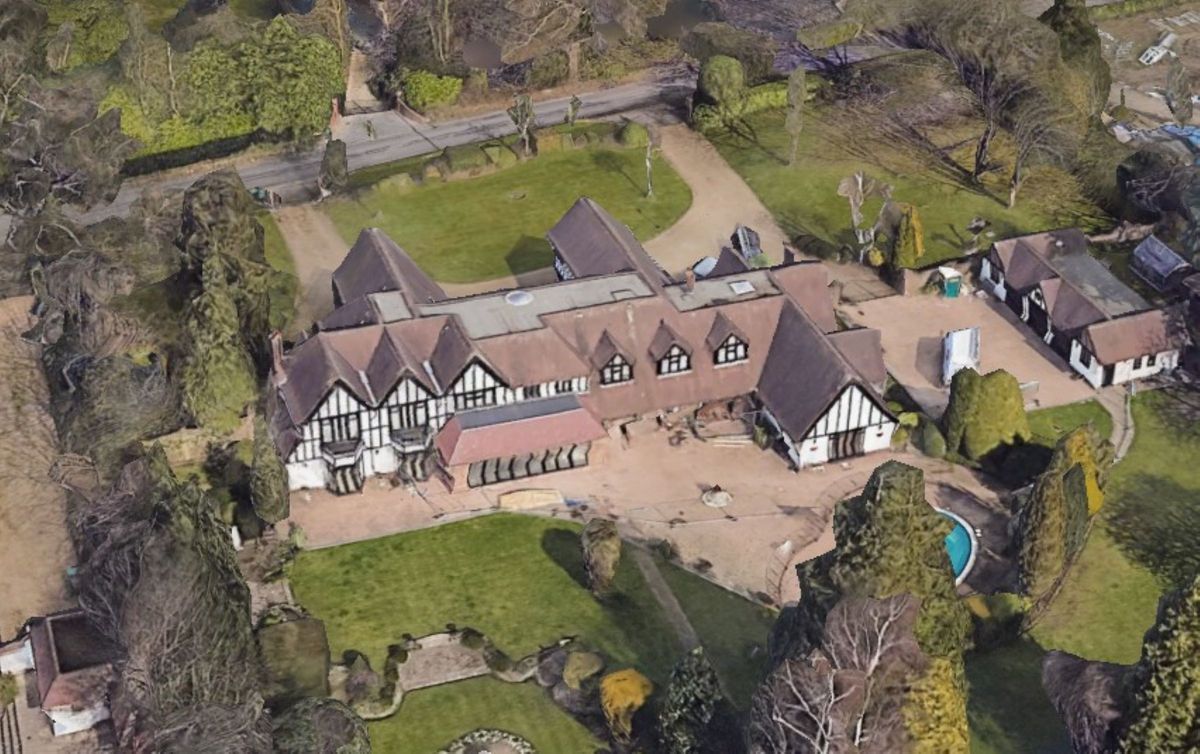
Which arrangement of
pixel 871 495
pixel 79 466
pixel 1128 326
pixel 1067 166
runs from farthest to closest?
1. pixel 1067 166
2. pixel 1128 326
3. pixel 79 466
4. pixel 871 495

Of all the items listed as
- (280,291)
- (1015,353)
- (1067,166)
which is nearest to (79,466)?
(280,291)

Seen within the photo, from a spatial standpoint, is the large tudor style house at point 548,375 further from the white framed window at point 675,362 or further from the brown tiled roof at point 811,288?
the brown tiled roof at point 811,288

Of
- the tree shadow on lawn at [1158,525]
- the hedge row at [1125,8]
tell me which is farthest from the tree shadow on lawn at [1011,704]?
the hedge row at [1125,8]

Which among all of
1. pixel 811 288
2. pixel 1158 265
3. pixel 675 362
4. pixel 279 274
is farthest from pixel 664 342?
pixel 1158 265

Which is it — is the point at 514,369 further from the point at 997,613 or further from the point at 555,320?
the point at 997,613

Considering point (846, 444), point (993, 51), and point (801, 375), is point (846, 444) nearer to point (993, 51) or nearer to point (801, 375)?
point (801, 375)

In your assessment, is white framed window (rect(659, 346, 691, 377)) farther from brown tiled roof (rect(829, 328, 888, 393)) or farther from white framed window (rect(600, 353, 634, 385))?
brown tiled roof (rect(829, 328, 888, 393))

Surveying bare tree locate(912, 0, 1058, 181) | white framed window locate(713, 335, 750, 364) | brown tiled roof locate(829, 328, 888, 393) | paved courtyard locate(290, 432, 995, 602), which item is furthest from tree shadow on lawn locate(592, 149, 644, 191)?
paved courtyard locate(290, 432, 995, 602)

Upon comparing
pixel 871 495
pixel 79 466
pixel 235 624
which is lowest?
pixel 79 466
